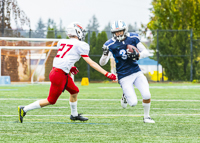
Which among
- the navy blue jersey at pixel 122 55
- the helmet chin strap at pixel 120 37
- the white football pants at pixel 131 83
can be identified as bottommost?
the white football pants at pixel 131 83

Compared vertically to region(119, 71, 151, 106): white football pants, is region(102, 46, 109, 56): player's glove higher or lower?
higher

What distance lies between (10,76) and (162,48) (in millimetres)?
10402

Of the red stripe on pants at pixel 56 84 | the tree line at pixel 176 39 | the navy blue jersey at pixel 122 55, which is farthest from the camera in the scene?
the tree line at pixel 176 39

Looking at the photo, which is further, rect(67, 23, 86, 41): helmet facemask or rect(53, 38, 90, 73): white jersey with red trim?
rect(67, 23, 86, 41): helmet facemask

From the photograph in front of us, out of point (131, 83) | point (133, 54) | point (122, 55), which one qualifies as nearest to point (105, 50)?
point (122, 55)

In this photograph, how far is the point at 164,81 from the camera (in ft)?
85.9

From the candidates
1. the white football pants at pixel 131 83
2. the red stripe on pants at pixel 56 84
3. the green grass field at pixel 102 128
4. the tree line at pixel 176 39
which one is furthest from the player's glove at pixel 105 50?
the tree line at pixel 176 39

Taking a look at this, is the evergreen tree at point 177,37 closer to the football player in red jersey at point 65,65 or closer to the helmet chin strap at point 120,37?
the helmet chin strap at point 120,37

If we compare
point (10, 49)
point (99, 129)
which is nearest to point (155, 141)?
point (99, 129)

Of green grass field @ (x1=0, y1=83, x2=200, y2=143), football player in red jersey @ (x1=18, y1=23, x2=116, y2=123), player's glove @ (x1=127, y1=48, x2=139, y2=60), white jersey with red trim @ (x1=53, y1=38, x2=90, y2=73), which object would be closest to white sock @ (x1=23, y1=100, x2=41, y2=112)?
football player in red jersey @ (x1=18, y1=23, x2=116, y2=123)

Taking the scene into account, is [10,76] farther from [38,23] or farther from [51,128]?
[38,23]

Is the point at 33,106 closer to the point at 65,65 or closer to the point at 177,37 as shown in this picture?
the point at 65,65

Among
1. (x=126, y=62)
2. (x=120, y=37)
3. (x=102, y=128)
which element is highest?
(x=120, y=37)

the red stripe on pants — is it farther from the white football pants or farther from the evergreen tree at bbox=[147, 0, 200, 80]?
the evergreen tree at bbox=[147, 0, 200, 80]
